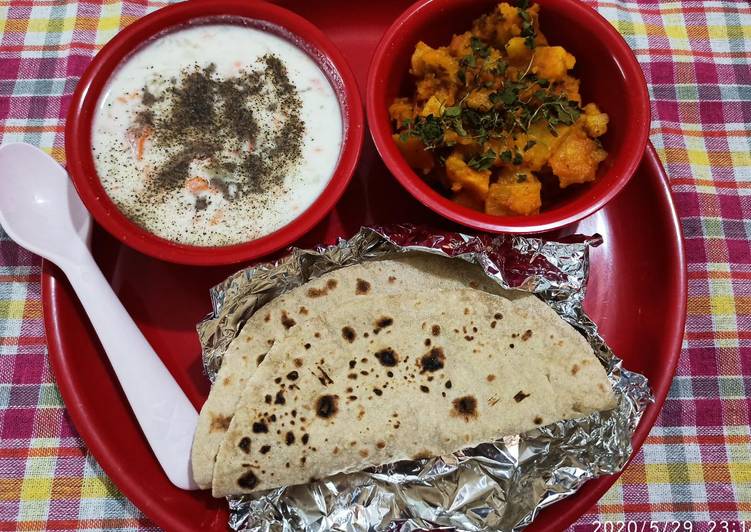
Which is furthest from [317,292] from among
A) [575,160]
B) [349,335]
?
[575,160]

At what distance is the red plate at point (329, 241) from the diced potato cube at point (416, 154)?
0.20 m

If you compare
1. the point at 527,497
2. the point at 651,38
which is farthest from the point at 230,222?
the point at 651,38

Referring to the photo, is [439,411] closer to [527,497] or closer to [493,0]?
[527,497]

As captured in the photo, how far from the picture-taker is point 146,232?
1898mm

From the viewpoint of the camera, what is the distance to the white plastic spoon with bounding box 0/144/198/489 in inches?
74.4

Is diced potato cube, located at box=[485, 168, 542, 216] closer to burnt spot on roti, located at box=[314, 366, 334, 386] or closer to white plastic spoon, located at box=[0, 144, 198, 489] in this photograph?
burnt spot on roti, located at box=[314, 366, 334, 386]

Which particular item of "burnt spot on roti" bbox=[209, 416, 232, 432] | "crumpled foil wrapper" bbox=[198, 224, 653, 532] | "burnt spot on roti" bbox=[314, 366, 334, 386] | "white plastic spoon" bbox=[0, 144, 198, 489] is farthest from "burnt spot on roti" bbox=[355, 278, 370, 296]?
"white plastic spoon" bbox=[0, 144, 198, 489]


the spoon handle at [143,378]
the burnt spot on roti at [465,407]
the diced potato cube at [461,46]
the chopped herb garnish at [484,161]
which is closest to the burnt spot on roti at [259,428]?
the spoon handle at [143,378]

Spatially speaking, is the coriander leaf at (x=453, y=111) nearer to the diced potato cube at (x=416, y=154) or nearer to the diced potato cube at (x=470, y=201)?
the diced potato cube at (x=416, y=154)

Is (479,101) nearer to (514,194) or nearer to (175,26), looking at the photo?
(514,194)

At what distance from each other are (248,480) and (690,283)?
150 cm

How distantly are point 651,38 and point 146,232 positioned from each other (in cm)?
178

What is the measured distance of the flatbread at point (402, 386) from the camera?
1.76m

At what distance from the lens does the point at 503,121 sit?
1.84m
